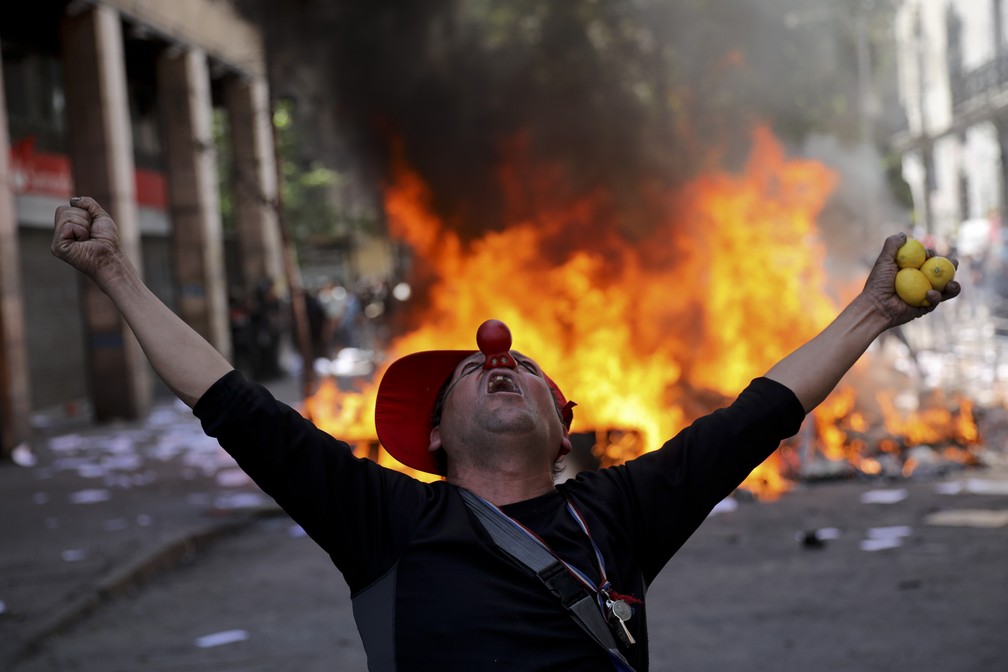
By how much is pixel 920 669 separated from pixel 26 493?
8.40 meters

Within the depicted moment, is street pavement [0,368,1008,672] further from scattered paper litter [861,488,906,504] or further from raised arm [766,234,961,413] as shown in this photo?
raised arm [766,234,961,413]

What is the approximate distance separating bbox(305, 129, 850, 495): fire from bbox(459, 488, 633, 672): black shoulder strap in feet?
32.1

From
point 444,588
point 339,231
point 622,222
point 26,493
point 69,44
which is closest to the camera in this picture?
point 444,588

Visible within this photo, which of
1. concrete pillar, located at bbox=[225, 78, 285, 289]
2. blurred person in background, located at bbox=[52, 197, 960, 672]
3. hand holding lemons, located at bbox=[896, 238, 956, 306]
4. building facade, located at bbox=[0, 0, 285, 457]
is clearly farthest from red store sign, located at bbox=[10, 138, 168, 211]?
hand holding lemons, located at bbox=[896, 238, 956, 306]

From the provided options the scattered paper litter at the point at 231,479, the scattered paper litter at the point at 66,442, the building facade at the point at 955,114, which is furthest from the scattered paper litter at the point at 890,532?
the building facade at the point at 955,114

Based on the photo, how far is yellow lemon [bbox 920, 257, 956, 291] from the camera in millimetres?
2582

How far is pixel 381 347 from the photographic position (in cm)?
2677

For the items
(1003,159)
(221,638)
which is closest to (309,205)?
(1003,159)

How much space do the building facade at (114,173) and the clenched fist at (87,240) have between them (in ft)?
37.6

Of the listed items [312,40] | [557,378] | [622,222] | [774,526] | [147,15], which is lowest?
[774,526]

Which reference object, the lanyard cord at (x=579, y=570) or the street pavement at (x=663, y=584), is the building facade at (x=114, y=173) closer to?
the street pavement at (x=663, y=584)

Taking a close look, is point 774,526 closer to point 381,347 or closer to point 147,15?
point 147,15

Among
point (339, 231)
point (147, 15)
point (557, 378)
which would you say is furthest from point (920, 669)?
point (339, 231)

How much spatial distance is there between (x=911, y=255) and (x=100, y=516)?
27.0ft
